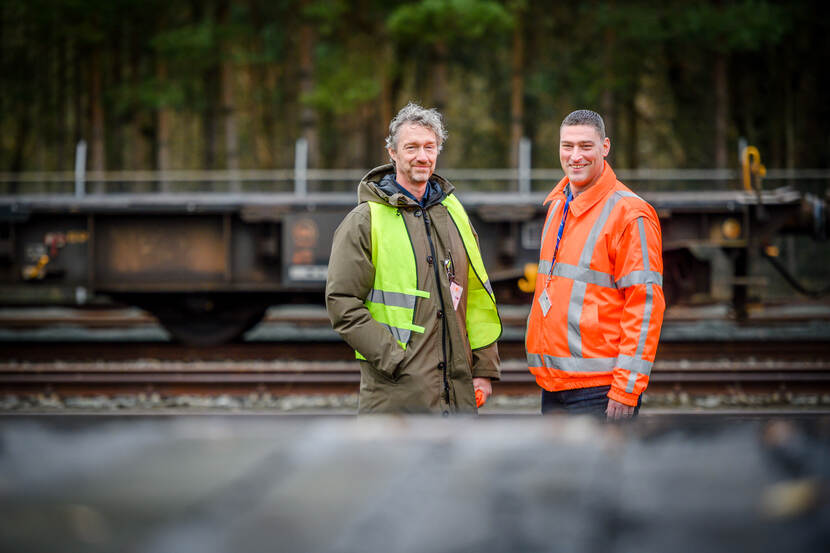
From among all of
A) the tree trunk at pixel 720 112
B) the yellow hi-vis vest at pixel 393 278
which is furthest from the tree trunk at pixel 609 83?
the yellow hi-vis vest at pixel 393 278

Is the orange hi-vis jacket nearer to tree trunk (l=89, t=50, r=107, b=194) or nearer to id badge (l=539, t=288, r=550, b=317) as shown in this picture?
id badge (l=539, t=288, r=550, b=317)

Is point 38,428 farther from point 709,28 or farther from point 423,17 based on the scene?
point 709,28

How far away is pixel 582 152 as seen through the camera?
116 inches

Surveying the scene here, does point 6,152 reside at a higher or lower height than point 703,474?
higher

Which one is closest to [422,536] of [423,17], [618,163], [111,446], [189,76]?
[111,446]

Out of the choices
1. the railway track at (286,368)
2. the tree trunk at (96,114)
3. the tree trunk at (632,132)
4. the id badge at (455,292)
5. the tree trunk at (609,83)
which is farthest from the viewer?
the tree trunk at (632,132)

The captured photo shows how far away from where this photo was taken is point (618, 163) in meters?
28.8

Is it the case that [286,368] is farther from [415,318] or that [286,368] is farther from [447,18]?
[447,18]

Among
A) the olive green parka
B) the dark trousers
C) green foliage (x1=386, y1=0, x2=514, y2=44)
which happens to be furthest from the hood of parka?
green foliage (x1=386, y1=0, x2=514, y2=44)

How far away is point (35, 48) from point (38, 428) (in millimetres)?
37164

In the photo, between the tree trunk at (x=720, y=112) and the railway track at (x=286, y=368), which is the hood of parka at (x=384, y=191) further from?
the tree trunk at (x=720, y=112)

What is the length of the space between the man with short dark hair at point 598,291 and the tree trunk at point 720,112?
17.7 m

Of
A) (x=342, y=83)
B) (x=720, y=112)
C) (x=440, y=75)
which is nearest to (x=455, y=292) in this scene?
(x=440, y=75)

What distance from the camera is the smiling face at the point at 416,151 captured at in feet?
9.60
